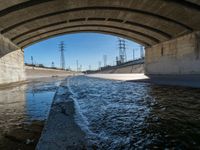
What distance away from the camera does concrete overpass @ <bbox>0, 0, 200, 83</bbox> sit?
66.0ft

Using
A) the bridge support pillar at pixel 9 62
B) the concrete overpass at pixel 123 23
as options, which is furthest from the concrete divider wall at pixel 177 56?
the bridge support pillar at pixel 9 62

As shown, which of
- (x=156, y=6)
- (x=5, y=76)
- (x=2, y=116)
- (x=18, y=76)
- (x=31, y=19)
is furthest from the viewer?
(x=18, y=76)

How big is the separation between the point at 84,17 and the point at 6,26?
9.35 m

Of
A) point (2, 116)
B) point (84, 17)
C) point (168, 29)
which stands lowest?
point (2, 116)

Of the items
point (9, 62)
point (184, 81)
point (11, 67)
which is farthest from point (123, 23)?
point (11, 67)

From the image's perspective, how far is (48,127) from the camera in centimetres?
507

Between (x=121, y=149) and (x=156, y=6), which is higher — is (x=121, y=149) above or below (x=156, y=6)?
below

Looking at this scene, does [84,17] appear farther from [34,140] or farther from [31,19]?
[34,140]

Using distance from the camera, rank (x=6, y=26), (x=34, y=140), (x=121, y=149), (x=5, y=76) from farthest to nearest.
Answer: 1. (x=5, y=76)
2. (x=6, y=26)
3. (x=34, y=140)
4. (x=121, y=149)

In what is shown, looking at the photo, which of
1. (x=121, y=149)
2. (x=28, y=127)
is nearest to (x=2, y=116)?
(x=28, y=127)

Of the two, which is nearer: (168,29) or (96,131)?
(96,131)

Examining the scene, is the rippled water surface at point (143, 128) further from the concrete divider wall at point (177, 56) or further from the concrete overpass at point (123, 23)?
the concrete divider wall at point (177, 56)

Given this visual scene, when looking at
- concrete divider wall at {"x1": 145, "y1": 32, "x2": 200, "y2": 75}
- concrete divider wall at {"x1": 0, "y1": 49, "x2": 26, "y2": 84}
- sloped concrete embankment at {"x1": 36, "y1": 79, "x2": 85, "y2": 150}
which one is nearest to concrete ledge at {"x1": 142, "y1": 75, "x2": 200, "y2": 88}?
concrete divider wall at {"x1": 145, "y1": 32, "x2": 200, "y2": 75}

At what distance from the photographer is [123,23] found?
29188 millimetres
